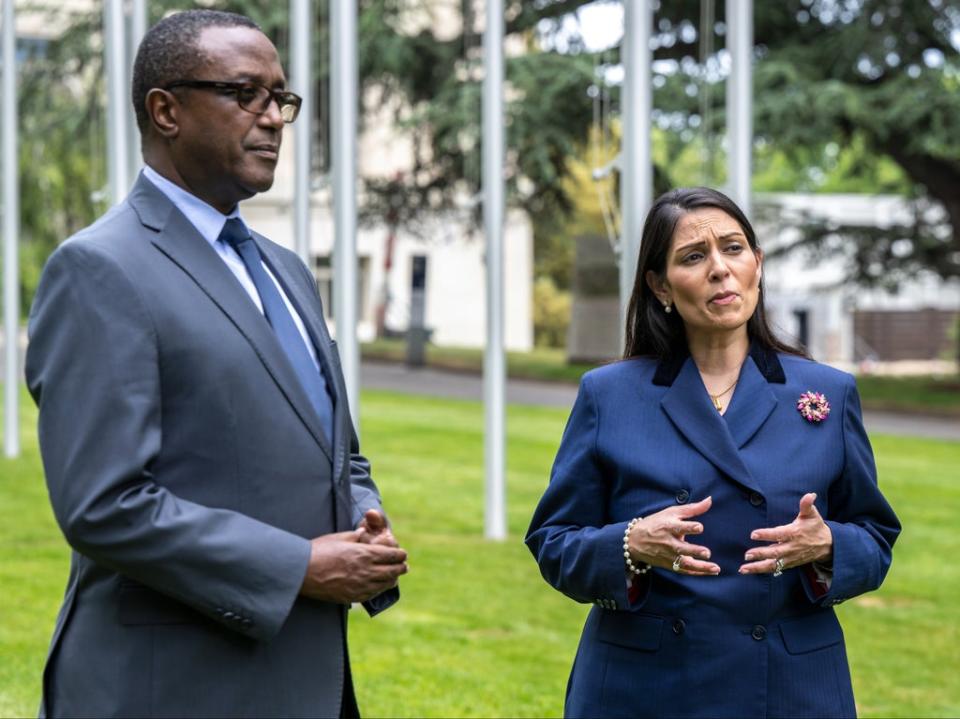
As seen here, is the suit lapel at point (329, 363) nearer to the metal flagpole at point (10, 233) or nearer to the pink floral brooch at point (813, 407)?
the pink floral brooch at point (813, 407)

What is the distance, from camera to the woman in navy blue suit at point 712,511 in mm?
3129

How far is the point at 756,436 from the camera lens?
3.22 metres

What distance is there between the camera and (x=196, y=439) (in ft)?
8.63

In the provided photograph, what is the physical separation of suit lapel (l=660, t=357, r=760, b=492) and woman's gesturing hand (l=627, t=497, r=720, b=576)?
0.15 metres

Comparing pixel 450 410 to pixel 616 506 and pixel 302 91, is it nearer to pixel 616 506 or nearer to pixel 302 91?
pixel 302 91

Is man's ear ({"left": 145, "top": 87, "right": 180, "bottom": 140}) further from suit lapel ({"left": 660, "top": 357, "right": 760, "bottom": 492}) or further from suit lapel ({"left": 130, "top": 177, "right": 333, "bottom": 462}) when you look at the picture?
suit lapel ({"left": 660, "top": 357, "right": 760, "bottom": 492})

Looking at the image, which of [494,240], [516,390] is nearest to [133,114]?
[494,240]

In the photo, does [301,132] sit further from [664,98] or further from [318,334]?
[664,98]

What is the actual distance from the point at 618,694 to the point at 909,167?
2002 centimetres

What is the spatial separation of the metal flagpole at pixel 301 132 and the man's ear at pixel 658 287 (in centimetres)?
584

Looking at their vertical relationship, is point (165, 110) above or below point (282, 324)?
above

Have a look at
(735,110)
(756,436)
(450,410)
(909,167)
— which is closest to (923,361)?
(909,167)

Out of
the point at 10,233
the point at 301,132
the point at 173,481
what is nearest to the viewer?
the point at 173,481

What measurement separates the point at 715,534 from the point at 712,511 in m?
0.05
